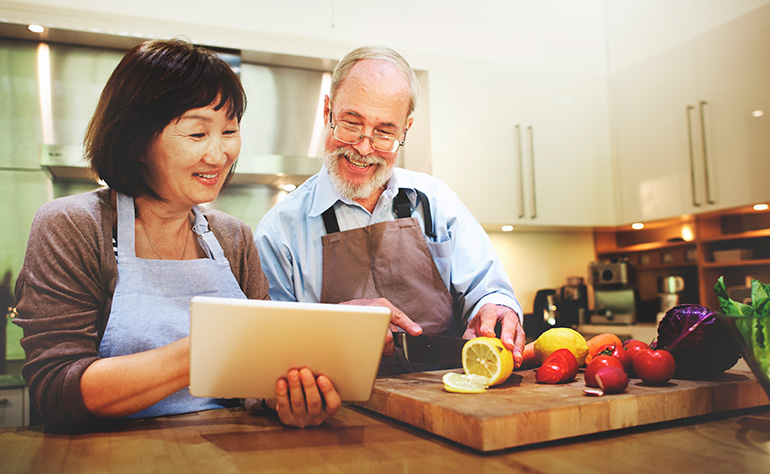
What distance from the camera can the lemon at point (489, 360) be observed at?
101 cm

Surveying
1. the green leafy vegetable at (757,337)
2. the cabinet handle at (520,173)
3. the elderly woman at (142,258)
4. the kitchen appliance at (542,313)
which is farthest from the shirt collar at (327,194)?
the kitchen appliance at (542,313)

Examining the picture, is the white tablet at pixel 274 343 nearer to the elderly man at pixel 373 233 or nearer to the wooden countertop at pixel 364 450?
the wooden countertop at pixel 364 450

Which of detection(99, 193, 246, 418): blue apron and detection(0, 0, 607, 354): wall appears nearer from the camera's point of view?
detection(99, 193, 246, 418): blue apron

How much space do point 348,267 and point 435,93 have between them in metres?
1.51

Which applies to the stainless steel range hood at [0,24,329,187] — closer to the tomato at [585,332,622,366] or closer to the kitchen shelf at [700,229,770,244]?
the tomato at [585,332,622,366]

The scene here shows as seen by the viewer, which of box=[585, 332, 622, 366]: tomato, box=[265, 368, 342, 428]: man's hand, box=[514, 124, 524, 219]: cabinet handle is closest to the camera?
box=[265, 368, 342, 428]: man's hand

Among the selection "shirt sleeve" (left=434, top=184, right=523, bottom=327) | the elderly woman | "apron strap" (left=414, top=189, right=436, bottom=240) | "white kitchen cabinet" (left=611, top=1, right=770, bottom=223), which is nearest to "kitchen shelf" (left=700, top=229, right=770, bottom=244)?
"white kitchen cabinet" (left=611, top=1, right=770, bottom=223)

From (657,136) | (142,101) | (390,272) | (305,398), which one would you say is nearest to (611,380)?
(305,398)

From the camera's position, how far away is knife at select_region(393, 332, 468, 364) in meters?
1.23

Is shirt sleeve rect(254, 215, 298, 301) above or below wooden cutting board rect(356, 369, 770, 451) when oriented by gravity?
above

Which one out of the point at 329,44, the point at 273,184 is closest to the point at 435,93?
the point at 329,44

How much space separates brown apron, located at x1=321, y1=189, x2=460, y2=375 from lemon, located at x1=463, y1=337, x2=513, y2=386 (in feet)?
1.33

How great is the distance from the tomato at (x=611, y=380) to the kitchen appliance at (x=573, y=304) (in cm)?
244

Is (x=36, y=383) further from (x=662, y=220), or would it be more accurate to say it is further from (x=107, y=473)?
(x=662, y=220)
